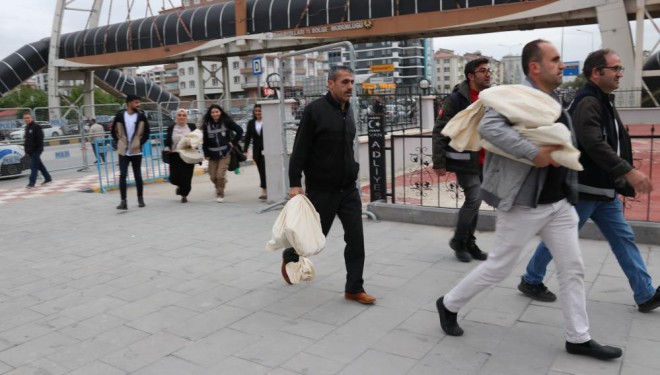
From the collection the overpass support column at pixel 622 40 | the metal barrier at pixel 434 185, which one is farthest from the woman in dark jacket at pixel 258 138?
the overpass support column at pixel 622 40

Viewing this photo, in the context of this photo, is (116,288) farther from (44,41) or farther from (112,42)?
(44,41)

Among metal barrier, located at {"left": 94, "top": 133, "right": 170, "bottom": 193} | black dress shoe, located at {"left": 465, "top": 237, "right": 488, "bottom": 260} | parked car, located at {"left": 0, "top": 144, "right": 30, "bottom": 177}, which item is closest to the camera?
black dress shoe, located at {"left": 465, "top": 237, "right": 488, "bottom": 260}

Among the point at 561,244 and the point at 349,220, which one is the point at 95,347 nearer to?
the point at 349,220

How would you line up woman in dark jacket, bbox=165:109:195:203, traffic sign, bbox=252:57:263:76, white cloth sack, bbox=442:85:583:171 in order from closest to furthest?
white cloth sack, bbox=442:85:583:171 → woman in dark jacket, bbox=165:109:195:203 → traffic sign, bbox=252:57:263:76

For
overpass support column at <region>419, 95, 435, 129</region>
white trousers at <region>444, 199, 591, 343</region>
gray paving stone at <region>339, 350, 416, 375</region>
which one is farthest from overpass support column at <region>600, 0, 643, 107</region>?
gray paving stone at <region>339, 350, 416, 375</region>

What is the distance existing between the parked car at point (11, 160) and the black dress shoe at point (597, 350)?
15.3m

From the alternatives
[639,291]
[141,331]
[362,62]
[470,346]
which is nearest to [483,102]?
[470,346]

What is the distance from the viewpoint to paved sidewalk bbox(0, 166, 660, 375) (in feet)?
11.0

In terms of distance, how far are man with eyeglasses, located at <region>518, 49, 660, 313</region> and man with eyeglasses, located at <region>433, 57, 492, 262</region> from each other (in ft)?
4.22

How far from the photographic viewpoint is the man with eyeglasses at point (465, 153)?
4957mm

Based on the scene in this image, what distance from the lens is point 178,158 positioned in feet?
31.5

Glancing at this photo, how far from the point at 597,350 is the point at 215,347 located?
2.32 meters

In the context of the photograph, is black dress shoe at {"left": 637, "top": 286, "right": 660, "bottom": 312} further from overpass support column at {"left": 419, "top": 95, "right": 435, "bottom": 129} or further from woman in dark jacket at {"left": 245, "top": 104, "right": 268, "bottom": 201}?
overpass support column at {"left": 419, "top": 95, "right": 435, "bottom": 129}

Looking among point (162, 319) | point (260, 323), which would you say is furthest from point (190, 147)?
point (260, 323)
